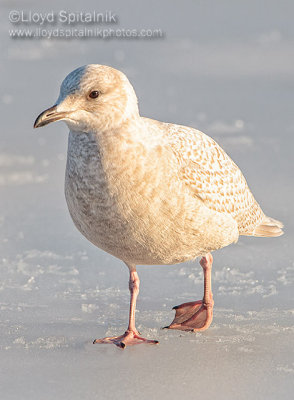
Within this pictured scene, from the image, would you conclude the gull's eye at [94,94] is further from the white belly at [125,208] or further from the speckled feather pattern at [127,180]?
the white belly at [125,208]

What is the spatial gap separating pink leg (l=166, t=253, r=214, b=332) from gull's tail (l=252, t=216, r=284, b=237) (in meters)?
0.74

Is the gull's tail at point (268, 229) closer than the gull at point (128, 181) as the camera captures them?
No

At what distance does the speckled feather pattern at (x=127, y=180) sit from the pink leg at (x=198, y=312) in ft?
1.46

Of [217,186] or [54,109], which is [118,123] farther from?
[217,186]

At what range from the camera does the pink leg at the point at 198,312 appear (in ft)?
21.0

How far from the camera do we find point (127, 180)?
233 inches

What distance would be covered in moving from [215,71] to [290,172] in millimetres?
4030

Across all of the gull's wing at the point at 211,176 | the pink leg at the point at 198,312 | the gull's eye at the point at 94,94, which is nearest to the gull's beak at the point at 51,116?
the gull's eye at the point at 94,94

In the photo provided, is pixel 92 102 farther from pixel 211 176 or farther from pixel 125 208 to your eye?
pixel 211 176

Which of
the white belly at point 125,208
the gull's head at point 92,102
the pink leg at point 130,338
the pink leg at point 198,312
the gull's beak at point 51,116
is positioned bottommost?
the pink leg at point 130,338

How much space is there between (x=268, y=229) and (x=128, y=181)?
207cm

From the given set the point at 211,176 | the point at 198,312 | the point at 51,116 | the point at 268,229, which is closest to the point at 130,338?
the point at 198,312

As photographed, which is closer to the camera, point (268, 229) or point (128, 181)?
point (128, 181)

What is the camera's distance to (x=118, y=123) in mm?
5996
